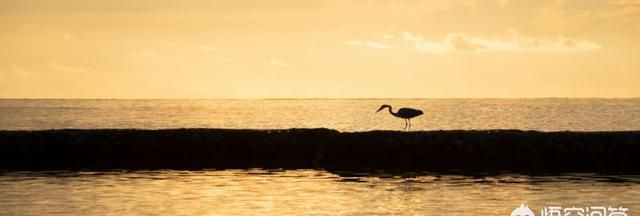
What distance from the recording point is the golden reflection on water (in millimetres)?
29328

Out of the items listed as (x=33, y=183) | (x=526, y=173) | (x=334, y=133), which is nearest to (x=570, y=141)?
(x=526, y=173)

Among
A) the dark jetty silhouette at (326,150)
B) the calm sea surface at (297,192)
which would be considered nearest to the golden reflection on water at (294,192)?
the calm sea surface at (297,192)

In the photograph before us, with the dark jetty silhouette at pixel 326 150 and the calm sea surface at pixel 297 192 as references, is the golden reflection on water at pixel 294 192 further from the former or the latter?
the dark jetty silhouette at pixel 326 150

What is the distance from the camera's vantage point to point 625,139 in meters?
43.5

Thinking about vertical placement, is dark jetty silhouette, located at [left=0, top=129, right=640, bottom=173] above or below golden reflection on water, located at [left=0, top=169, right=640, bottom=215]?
above

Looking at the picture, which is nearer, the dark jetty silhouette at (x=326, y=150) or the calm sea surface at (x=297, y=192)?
the calm sea surface at (x=297, y=192)

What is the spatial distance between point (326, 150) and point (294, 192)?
10.8 m

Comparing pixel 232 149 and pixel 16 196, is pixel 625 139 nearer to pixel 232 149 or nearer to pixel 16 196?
pixel 232 149

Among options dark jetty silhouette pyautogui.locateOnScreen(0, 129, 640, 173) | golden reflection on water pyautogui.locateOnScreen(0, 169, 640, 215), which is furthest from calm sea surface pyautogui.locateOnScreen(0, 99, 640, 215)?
dark jetty silhouette pyautogui.locateOnScreen(0, 129, 640, 173)

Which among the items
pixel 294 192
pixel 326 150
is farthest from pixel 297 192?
pixel 326 150

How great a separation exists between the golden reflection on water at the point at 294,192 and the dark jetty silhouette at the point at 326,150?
10.4ft

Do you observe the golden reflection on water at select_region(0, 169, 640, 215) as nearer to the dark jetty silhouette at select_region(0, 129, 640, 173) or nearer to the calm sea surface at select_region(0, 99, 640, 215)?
the calm sea surface at select_region(0, 99, 640, 215)

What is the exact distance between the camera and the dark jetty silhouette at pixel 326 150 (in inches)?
1679

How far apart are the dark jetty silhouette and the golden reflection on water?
3182mm
